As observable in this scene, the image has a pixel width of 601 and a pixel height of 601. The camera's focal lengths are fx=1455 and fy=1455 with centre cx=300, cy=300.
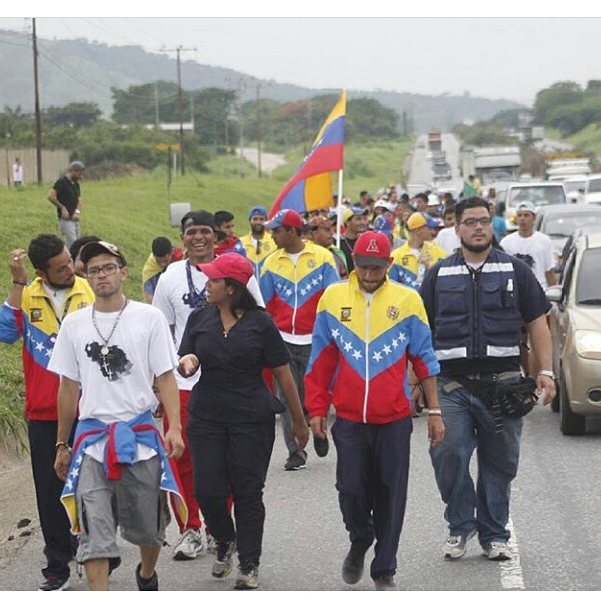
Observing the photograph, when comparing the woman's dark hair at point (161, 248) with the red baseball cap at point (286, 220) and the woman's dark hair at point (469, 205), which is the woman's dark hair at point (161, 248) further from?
the woman's dark hair at point (469, 205)

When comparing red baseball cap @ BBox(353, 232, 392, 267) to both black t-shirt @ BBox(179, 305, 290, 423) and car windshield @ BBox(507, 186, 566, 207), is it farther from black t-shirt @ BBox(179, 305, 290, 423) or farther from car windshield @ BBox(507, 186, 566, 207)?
car windshield @ BBox(507, 186, 566, 207)

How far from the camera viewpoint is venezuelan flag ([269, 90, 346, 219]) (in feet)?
49.6

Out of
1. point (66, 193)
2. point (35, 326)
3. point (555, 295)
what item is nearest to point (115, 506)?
point (35, 326)

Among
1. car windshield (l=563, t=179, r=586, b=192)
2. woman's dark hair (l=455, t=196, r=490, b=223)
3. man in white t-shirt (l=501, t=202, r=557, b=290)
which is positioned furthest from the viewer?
car windshield (l=563, t=179, r=586, b=192)

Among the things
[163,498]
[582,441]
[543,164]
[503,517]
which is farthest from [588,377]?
[543,164]

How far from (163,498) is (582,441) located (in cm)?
557

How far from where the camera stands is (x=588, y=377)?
1142 cm

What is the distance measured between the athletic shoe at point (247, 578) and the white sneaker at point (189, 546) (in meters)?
0.77

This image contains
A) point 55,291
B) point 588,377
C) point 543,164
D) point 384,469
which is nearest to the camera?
point 384,469

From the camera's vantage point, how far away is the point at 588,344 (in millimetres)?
11578

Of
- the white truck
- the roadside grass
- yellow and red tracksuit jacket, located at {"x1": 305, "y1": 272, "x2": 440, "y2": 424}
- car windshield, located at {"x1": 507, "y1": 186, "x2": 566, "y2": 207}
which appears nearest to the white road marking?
yellow and red tracksuit jacket, located at {"x1": 305, "y1": 272, "x2": 440, "y2": 424}

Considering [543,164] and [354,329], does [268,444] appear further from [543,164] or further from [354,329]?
[543,164]

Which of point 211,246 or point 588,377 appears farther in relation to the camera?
point 588,377

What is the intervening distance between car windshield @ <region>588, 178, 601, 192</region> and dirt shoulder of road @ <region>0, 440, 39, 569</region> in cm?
2891
